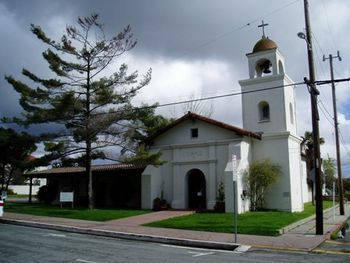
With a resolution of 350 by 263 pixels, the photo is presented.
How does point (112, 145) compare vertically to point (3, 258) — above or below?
above

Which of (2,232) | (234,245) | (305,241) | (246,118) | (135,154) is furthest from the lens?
(246,118)

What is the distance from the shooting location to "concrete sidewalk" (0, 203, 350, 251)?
13311mm

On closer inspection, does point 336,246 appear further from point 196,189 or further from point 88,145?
point 88,145

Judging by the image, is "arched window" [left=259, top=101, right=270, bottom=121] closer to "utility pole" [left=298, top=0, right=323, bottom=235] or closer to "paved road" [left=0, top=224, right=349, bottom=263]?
"utility pole" [left=298, top=0, right=323, bottom=235]

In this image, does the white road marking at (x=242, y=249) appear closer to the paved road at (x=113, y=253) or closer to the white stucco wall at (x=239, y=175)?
the paved road at (x=113, y=253)

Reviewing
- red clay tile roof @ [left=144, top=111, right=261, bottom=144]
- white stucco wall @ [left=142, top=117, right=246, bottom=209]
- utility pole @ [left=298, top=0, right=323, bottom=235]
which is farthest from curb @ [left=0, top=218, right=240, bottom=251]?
red clay tile roof @ [left=144, top=111, right=261, bottom=144]

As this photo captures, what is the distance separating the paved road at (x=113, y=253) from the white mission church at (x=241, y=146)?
490 inches

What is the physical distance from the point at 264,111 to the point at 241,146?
4684mm

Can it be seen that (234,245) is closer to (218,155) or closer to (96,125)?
(218,155)

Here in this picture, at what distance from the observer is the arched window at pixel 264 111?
28.0 meters

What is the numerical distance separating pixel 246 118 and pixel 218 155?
4053 millimetres

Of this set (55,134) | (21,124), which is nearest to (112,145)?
(55,134)

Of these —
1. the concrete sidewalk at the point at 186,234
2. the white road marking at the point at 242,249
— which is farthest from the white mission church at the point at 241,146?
the white road marking at the point at 242,249

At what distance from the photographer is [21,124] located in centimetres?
2577
